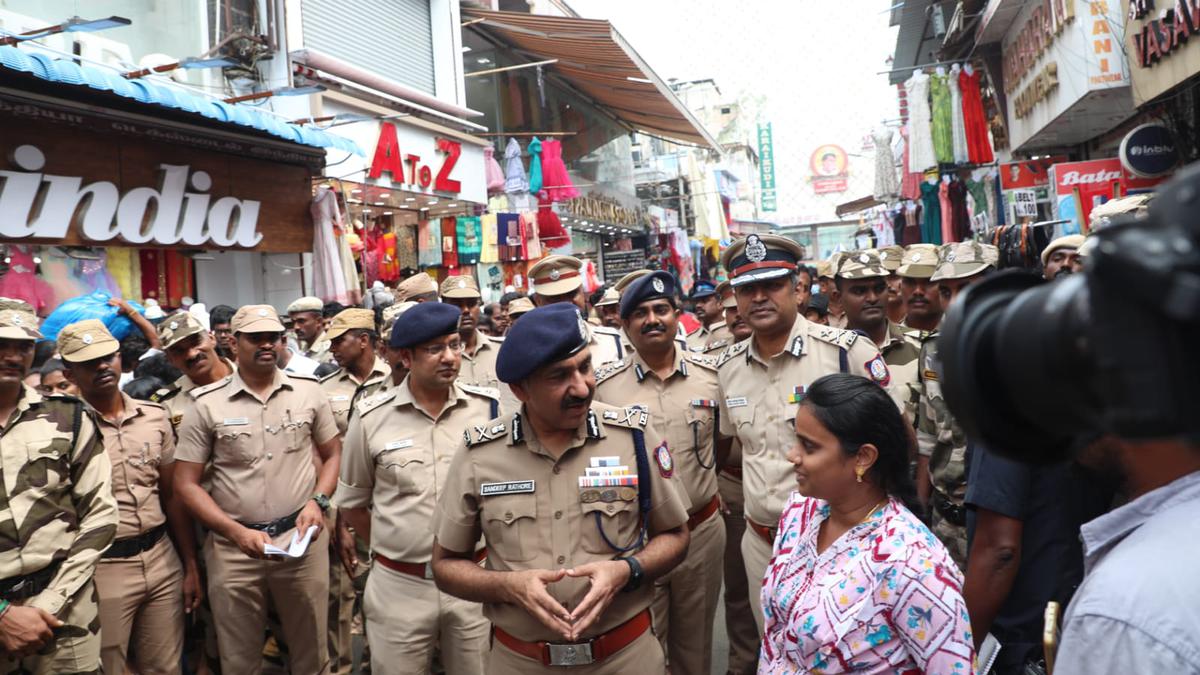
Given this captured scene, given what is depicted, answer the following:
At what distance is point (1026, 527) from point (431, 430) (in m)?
2.71

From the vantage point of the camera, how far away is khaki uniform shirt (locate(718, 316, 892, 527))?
4.10 m

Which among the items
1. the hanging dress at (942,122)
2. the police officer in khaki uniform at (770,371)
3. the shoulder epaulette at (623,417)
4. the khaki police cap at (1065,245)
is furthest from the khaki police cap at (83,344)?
the hanging dress at (942,122)

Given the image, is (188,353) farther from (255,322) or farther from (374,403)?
(374,403)

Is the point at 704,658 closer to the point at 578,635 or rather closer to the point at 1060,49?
the point at 578,635

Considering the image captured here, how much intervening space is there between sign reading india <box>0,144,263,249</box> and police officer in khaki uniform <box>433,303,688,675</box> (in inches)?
232

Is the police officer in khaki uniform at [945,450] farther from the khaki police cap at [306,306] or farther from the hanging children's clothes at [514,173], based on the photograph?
the hanging children's clothes at [514,173]

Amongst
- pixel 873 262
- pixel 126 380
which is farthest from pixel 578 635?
pixel 126 380

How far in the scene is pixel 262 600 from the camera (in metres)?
4.97

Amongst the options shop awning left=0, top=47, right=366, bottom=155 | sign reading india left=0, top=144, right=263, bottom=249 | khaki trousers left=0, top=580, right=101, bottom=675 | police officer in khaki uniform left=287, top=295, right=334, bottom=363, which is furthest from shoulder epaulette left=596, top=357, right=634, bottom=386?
sign reading india left=0, top=144, right=263, bottom=249

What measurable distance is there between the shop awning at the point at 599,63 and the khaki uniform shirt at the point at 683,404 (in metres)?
10.6

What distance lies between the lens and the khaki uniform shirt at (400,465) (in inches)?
163

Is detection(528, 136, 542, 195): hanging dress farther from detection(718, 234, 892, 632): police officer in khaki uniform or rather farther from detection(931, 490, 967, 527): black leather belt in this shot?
detection(931, 490, 967, 527): black leather belt

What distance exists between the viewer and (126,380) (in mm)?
6375

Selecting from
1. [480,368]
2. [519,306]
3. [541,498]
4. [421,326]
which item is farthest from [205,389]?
[519,306]
